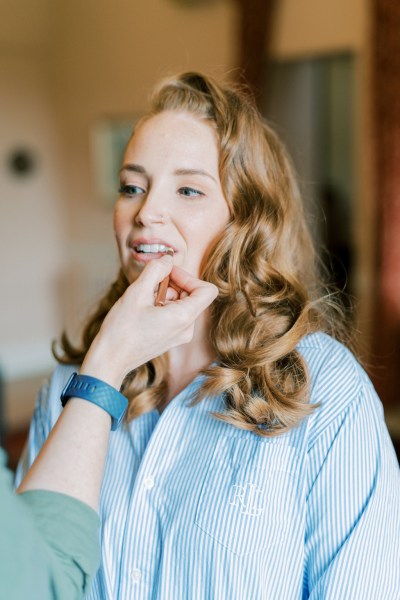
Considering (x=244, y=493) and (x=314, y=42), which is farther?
(x=314, y=42)

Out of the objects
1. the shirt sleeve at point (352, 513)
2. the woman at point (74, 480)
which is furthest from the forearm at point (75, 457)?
the shirt sleeve at point (352, 513)

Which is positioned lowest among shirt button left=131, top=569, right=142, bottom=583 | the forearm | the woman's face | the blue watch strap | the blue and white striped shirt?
shirt button left=131, top=569, right=142, bottom=583

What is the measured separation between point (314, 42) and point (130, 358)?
4.82 meters

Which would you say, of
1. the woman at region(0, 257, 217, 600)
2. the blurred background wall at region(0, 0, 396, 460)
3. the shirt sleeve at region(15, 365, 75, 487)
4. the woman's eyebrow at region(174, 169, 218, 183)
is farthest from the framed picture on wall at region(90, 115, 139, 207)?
the woman at region(0, 257, 217, 600)

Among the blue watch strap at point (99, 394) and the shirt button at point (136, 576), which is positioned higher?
the blue watch strap at point (99, 394)

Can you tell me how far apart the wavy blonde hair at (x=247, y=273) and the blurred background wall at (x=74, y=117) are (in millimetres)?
4515

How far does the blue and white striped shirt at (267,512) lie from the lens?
1279mm

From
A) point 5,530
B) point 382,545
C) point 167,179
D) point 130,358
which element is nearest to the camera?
point 5,530

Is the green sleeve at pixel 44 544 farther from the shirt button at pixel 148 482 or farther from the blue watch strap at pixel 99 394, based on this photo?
the shirt button at pixel 148 482

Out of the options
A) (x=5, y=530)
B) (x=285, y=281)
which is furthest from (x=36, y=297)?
(x=5, y=530)

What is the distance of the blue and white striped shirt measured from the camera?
4.20 feet

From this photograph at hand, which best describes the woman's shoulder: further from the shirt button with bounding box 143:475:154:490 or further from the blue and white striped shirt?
the shirt button with bounding box 143:475:154:490

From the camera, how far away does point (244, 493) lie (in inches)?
52.2

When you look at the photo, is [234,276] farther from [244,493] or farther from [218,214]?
[244,493]
